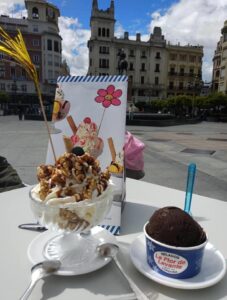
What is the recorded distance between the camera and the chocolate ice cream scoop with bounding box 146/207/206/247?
2.09 ft

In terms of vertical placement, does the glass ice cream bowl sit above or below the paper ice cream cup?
above

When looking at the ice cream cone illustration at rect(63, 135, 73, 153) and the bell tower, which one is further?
the bell tower

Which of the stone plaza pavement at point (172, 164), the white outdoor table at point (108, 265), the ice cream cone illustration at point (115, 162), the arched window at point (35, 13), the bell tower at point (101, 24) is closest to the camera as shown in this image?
the white outdoor table at point (108, 265)

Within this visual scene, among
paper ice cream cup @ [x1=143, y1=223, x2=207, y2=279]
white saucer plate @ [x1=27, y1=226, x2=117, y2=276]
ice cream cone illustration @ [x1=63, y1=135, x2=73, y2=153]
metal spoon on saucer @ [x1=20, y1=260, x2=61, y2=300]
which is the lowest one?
white saucer plate @ [x1=27, y1=226, x2=117, y2=276]

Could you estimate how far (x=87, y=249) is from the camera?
2.49ft

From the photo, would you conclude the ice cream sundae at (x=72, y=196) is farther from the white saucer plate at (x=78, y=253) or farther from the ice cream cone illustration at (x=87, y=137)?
the ice cream cone illustration at (x=87, y=137)

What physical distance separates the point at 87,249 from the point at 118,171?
1.09ft

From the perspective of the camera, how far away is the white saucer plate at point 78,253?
2.21ft

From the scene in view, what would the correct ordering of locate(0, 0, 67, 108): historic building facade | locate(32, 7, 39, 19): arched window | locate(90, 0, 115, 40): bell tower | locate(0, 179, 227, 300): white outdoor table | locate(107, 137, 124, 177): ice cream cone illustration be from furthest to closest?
locate(90, 0, 115, 40): bell tower
locate(32, 7, 39, 19): arched window
locate(0, 0, 67, 108): historic building facade
locate(107, 137, 124, 177): ice cream cone illustration
locate(0, 179, 227, 300): white outdoor table

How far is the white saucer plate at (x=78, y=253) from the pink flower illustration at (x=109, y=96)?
1.50 feet

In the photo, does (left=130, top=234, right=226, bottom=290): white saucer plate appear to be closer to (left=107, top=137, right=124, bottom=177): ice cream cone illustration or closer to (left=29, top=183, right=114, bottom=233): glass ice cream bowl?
(left=29, top=183, right=114, bottom=233): glass ice cream bowl

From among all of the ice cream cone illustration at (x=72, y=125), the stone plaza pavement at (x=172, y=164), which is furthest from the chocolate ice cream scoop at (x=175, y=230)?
the stone plaza pavement at (x=172, y=164)

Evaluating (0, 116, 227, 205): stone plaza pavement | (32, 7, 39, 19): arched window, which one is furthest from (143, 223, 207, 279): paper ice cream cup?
(32, 7, 39, 19): arched window

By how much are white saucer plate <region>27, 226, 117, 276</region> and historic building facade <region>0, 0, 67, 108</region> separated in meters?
38.0
